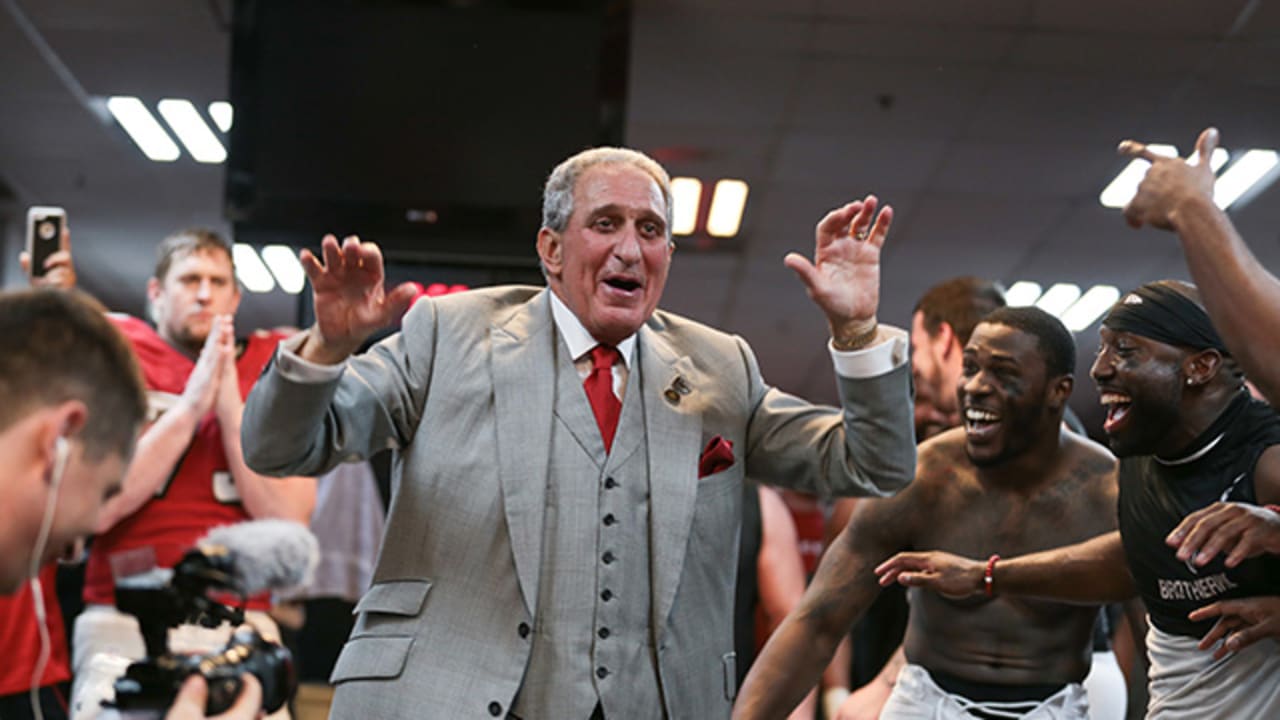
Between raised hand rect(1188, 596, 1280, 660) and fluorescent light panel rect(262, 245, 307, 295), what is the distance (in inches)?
328

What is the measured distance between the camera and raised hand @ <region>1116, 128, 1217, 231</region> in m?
2.59

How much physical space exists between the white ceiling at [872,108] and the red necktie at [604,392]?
3907mm

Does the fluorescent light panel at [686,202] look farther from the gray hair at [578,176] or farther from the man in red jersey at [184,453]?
the gray hair at [578,176]

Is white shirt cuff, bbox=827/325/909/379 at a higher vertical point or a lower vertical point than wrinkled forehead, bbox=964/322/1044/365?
lower

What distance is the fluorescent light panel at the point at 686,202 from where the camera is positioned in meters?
9.24

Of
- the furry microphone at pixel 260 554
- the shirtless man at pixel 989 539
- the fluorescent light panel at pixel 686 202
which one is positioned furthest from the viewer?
the fluorescent light panel at pixel 686 202

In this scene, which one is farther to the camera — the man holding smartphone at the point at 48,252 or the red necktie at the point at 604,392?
the man holding smartphone at the point at 48,252

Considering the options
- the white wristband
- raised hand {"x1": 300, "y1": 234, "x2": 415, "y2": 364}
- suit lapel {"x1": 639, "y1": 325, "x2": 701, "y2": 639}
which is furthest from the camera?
the white wristband

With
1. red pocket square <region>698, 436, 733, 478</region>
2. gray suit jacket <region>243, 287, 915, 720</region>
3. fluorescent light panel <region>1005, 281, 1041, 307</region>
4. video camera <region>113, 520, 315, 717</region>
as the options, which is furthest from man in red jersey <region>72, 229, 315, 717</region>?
fluorescent light panel <region>1005, 281, 1041, 307</region>

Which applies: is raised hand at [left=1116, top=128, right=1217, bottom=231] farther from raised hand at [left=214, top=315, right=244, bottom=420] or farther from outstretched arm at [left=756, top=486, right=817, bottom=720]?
outstretched arm at [left=756, top=486, right=817, bottom=720]

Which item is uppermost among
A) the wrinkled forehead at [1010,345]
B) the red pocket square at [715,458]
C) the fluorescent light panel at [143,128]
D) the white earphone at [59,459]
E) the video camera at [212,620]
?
the fluorescent light panel at [143,128]

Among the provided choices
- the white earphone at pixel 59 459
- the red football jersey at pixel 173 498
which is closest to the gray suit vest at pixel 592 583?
the white earphone at pixel 59 459

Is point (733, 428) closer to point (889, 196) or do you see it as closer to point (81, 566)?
point (81, 566)

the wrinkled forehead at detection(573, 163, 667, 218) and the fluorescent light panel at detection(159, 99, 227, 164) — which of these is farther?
the fluorescent light panel at detection(159, 99, 227, 164)
